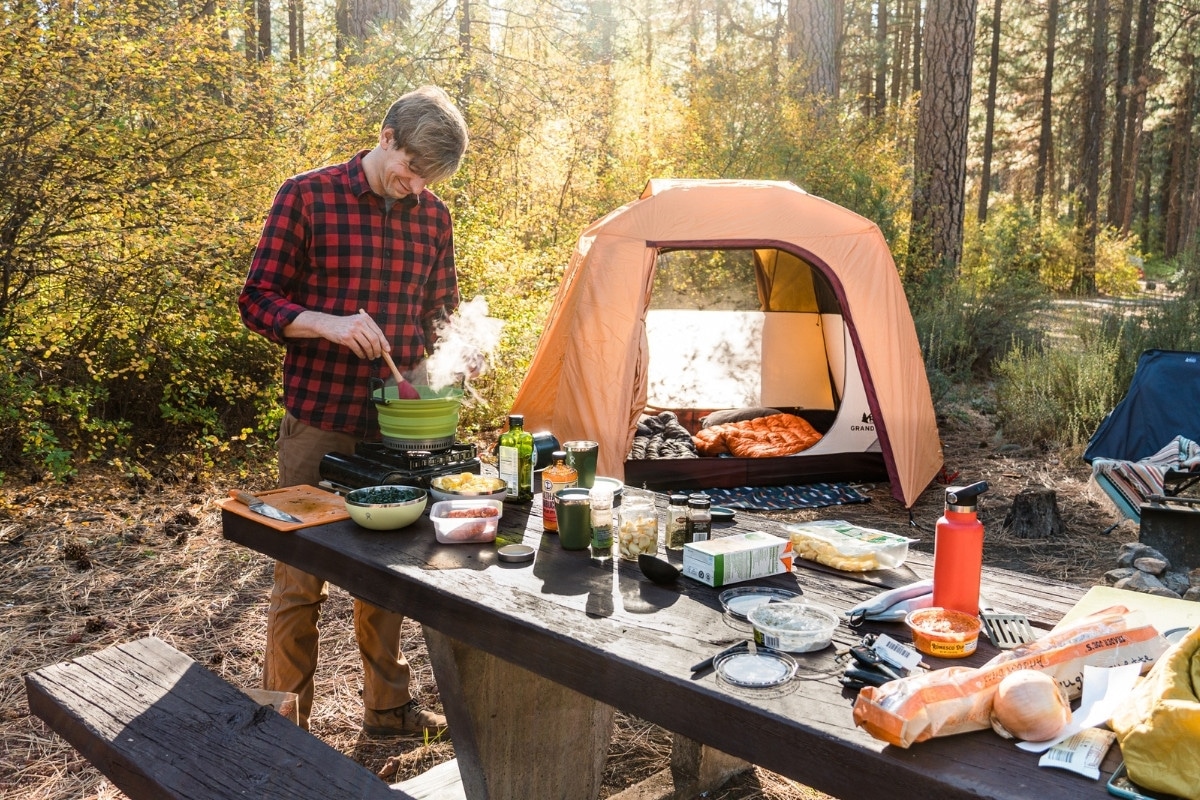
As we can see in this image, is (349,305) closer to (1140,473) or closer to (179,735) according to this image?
(179,735)

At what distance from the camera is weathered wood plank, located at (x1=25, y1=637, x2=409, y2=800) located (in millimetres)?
1508

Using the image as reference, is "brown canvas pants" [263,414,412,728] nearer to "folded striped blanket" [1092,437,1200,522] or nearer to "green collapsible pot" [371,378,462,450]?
"green collapsible pot" [371,378,462,450]

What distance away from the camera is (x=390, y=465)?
229 centimetres

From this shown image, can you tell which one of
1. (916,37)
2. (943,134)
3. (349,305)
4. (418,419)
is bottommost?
(418,419)

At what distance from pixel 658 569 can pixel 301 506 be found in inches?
37.6

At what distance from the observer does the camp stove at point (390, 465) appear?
7.37ft

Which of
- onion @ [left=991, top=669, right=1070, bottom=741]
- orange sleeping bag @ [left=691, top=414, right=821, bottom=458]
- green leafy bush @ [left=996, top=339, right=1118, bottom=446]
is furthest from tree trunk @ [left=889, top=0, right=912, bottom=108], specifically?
onion @ [left=991, top=669, right=1070, bottom=741]

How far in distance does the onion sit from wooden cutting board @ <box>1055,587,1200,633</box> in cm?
33

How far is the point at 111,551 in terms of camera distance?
4016 mm

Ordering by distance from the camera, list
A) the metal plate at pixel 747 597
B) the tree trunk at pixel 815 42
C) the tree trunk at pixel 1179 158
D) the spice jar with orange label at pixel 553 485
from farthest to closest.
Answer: the tree trunk at pixel 1179 158, the tree trunk at pixel 815 42, the spice jar with orange label at pixel 553 485, the metal plate at pixel 747 597

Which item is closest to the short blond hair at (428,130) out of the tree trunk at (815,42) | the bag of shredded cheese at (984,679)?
the bag of shredded cheese at (984,679)

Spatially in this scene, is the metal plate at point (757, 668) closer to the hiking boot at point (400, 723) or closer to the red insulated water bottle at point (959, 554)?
the red insulated water bottle at point (959, 554)

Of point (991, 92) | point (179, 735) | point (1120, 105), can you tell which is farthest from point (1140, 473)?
point (1120, 105)

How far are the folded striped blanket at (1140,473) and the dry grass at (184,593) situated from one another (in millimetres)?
206
